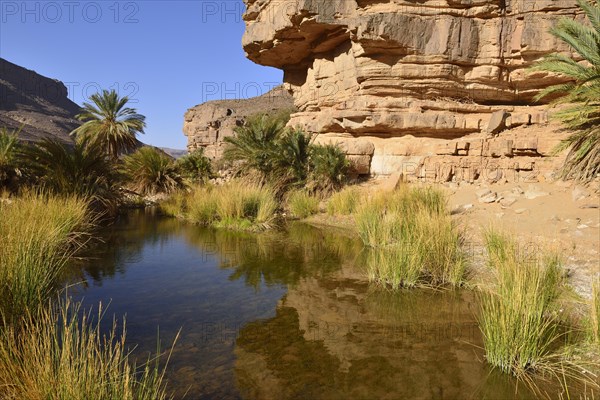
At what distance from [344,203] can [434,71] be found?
6.41 meters

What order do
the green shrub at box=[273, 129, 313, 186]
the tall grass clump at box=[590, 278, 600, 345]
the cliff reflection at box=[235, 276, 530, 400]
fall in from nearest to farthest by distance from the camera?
the cliff reflection at box=[235, 276, 530, 400] < the tall grass clump at box=[590, 278, 600, 345] < the green shrub at box=[273, 129, 313, 186]

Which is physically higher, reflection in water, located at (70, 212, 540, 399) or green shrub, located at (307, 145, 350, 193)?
green shrub, located at (307, 145, 350, 193)

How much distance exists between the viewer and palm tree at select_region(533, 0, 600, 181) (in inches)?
309

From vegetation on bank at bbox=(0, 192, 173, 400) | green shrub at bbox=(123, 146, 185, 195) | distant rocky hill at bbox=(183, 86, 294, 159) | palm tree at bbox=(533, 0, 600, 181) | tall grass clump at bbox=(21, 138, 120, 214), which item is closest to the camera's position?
vegetation on bank at bbox=(0, 192, 173, 400)

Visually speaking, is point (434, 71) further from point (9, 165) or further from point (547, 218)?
point (9, 165)

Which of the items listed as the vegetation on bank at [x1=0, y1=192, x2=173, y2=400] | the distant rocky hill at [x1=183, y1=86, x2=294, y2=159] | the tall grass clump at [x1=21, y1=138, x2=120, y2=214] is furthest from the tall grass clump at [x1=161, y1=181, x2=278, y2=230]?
the distant rocky hill at [x1=183, y1=86, x2=294, y2=159]

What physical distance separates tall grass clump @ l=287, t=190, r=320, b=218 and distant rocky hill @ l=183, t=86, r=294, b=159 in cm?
2460

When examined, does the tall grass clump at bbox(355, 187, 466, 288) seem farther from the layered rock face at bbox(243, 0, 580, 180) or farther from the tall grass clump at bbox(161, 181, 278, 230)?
the layered rock face at bbox(243, 0, 580, 180)

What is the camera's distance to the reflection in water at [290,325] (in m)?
2.69

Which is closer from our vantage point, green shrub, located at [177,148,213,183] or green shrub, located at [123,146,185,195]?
green shrub, located at [123,146,185,195]

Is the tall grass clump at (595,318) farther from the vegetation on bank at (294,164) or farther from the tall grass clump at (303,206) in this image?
the vegetation on bank at (294,164)

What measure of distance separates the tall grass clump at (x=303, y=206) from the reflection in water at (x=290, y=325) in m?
4.41

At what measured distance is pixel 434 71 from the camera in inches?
523

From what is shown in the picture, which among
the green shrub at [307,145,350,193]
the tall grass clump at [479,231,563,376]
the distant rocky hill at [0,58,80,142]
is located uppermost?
the distant rocky hill at [0,58,80,142]
